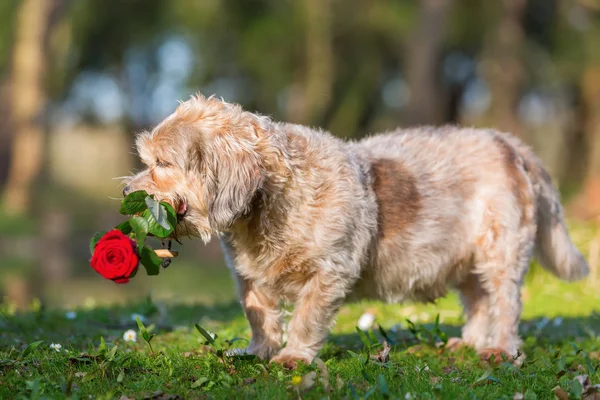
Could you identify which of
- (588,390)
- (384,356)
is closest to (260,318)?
(384,356)

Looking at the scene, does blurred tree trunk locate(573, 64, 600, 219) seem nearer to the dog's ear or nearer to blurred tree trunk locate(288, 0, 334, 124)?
blurred tree trunk locate(288, 0, 334, 124)

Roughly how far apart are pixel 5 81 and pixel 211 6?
10.1 m

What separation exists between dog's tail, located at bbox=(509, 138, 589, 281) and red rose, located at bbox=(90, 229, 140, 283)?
3612 mm

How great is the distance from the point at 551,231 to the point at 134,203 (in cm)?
374

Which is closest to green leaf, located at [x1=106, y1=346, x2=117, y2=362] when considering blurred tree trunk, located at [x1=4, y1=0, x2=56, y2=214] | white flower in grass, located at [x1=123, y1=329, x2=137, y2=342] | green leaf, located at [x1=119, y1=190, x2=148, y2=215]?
green leaf, located at [x1=119, y1=190, x2=148, y2=215]

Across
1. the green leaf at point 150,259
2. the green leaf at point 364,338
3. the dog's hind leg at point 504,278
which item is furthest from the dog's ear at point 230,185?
the dog's hind leg at point 504,278

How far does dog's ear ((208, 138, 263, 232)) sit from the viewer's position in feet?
17.0

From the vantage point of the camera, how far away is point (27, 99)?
26.1m

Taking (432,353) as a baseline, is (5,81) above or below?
below

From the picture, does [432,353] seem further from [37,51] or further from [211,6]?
[211,6]

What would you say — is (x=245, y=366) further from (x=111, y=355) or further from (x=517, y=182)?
(x=517, y=182)

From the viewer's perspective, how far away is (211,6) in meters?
29.4

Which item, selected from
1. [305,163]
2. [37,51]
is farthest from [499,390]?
[37,51]

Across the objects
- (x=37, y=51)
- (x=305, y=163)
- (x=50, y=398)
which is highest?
(x=305, y=163)
